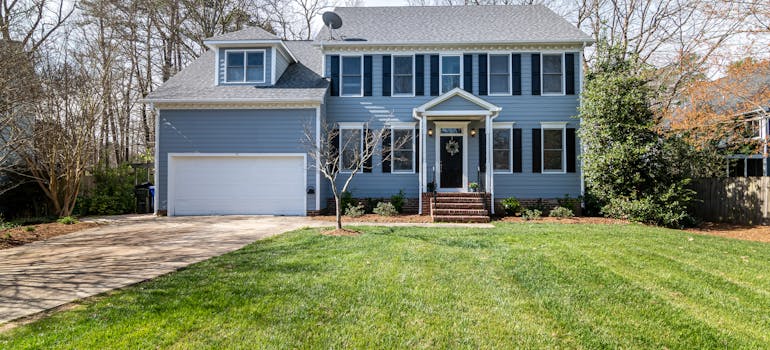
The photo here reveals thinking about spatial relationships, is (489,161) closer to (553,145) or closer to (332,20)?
(553,145)

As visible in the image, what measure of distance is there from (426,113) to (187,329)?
9884 mm

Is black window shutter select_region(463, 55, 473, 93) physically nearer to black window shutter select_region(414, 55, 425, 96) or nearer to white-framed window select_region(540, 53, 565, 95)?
black window shutter select_region(414, 55, 425, 96)

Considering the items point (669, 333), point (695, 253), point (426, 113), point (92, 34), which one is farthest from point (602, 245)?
point (92, 34)

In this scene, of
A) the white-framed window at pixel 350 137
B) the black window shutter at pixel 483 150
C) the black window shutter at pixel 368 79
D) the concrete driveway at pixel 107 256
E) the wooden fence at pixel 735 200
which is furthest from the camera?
the black window shutter at pixel 368 79

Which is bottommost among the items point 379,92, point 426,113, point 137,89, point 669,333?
point 669,333

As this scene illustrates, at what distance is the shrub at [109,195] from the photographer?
13.4m

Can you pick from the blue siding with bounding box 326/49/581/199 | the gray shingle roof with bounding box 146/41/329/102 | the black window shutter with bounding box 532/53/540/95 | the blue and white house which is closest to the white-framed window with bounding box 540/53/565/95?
the blue and white house

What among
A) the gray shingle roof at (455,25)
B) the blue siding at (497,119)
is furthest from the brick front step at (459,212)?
the gray shingle roof at (455,25)

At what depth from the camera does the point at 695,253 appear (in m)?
6.56

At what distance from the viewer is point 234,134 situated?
1255 cm

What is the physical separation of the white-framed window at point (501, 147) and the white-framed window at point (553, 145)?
3.61 ft

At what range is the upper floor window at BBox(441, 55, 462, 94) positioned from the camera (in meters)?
13.4

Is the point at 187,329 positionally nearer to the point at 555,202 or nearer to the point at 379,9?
the point at 555,202

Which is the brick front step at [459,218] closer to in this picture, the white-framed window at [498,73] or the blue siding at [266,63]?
the white-framed window at [498,73]
